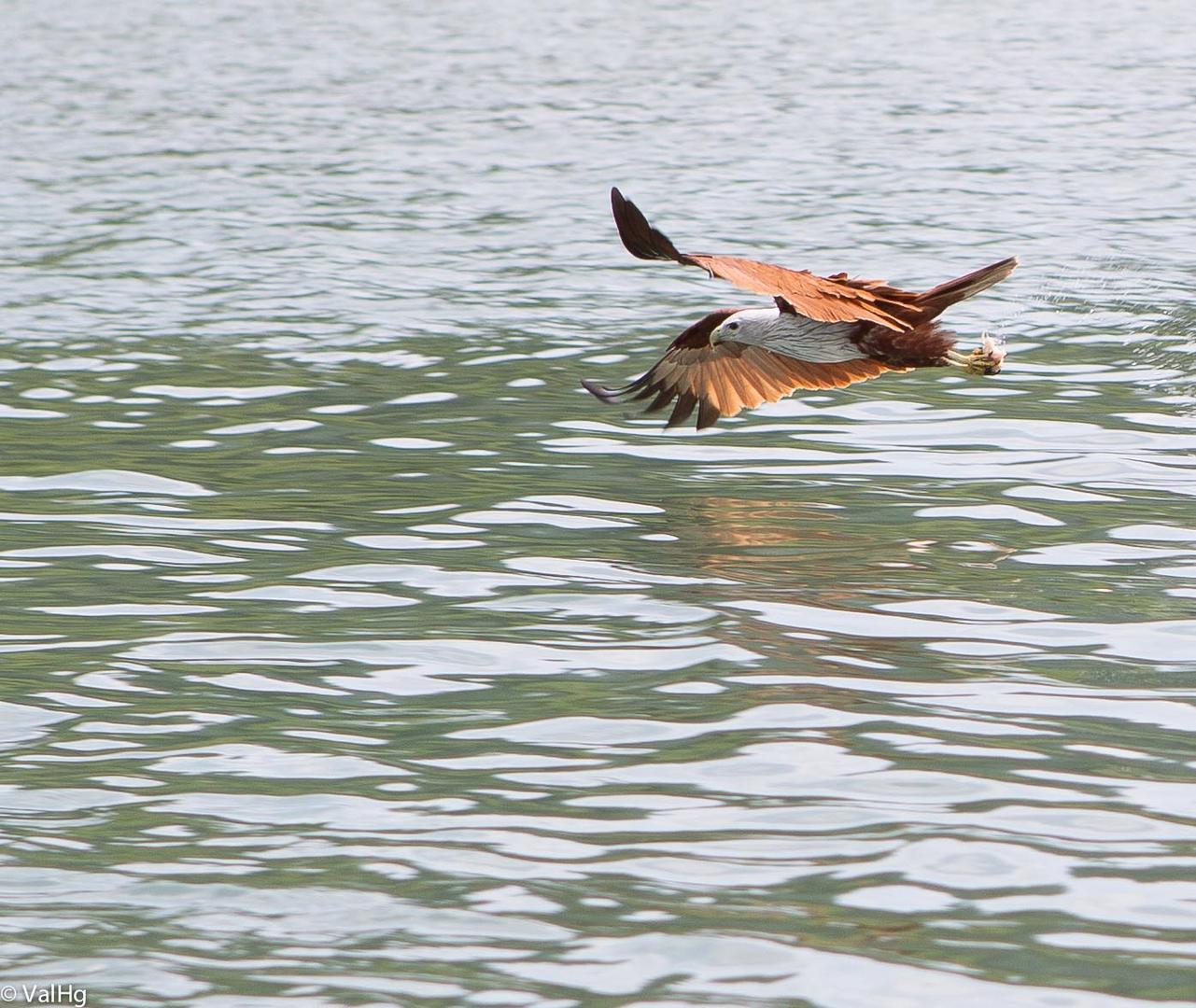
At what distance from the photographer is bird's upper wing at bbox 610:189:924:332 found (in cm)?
745

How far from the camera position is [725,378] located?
976 cm

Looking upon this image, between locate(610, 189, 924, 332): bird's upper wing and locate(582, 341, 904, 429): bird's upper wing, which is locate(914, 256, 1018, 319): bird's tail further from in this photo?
locate(582, 341, 904, 429): bird's upper wing

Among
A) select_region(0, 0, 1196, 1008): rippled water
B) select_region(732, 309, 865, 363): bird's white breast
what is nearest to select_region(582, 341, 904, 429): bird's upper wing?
select_region(732, 309, 865, 363): bird's white breast

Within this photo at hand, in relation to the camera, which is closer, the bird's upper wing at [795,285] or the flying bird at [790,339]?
the bird's upper wing at [795,285]

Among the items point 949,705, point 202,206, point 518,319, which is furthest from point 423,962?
point 202,206

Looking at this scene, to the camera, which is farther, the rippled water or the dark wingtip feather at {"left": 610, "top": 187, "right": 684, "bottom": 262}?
the dark wingtip feather at {"left": 610, "top": 187, "right": 684, "bottom": 262}

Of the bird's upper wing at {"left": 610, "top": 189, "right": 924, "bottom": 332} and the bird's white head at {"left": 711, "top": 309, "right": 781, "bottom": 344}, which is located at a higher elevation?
the bird's upper wing at {"left": 610, "top": 189, "right": 924, "bottom": 332}

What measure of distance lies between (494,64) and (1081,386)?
17.4 meters

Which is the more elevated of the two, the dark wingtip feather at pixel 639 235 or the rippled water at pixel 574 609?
the dark wingtip feather at pixel 639 235

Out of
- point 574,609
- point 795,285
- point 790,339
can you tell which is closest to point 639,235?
point 795,285

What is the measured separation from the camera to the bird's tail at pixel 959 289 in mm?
8609

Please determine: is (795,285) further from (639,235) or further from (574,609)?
(574,609)

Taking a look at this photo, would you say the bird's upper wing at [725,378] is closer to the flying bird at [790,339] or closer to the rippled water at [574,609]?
the flying bird at [790,339]

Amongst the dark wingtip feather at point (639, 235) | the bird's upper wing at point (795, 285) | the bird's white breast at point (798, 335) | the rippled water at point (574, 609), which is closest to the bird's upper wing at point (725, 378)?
the bird's white breast at point (798, 335)
